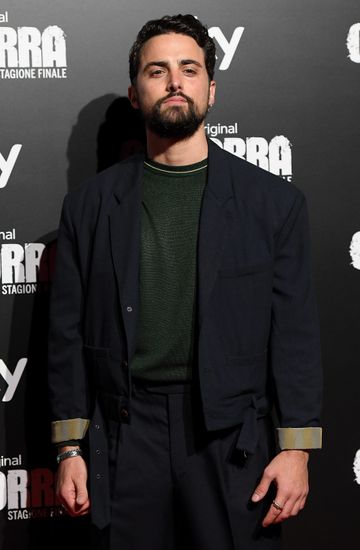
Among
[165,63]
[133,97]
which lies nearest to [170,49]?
[165,63]

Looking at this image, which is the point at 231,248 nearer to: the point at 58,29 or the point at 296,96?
the point at 296,96

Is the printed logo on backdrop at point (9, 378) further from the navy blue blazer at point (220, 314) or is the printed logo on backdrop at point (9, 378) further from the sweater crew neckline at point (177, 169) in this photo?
the sweater crew neckline at point (177, 169)

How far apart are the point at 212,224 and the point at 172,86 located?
350 millimetres

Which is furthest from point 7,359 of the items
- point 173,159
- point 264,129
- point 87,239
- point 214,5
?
point 214,5

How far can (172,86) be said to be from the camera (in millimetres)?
1904

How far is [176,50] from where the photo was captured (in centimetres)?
195

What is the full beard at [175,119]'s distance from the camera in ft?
6.25

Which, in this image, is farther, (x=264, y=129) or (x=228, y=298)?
(x=264, y=129)

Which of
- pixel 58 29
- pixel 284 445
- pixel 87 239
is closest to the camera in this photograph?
pixel 284 445

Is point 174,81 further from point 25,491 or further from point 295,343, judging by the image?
point 25,491

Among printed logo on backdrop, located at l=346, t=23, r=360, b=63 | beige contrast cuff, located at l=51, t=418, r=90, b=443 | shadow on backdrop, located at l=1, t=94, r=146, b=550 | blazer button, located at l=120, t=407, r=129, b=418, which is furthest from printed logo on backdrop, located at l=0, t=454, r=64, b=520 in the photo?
printed logo on backdrop, located at l=346, t=23, r=360, b=63

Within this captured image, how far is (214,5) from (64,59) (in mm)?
470

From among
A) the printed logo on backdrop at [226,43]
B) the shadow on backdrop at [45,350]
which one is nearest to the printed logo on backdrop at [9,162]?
the shadow on backdrop at [45,350]

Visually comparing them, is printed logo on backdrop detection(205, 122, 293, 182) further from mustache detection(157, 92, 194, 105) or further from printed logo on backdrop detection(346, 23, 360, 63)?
mustache detection(157, 92, 194, 105)
